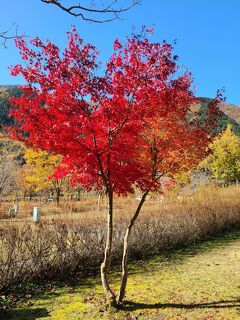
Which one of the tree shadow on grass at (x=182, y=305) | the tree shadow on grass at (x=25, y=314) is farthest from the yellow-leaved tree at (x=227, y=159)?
the tree shadow on grass at (x=25, y=314)

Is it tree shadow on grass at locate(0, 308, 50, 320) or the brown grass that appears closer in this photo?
tree shadow on grass at locate(0, 308, 50, 320)

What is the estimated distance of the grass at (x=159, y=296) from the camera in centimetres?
543

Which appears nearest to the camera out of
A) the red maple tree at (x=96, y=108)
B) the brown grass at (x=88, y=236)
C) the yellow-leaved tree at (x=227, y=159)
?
the red maple tree at (x=96, y=108)

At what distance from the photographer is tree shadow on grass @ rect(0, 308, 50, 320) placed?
5488mm

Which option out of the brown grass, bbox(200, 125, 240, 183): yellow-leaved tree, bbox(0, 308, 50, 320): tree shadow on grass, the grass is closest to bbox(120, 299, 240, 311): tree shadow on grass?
the grass

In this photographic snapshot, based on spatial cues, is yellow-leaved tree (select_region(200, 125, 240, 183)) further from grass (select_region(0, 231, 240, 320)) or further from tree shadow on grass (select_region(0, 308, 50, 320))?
tree shadow on grass (select_region(0, 308, 50, 320))

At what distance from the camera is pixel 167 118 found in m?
6.56

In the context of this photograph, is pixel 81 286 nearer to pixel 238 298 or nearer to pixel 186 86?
pixel 238 298

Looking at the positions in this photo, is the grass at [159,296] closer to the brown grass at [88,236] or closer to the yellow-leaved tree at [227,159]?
the brown grass at [88,236]

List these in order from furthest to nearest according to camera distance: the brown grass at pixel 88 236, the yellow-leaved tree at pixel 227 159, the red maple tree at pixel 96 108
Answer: the yellow-leaved tree at pixel 227 159
the brown grass at pixel 88 236
the red maple tree at pixel 96 108

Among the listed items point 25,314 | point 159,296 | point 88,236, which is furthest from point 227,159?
point 25,314

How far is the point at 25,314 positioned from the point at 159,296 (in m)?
2.45

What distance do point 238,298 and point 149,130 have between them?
354cm

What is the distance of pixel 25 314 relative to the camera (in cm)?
563
